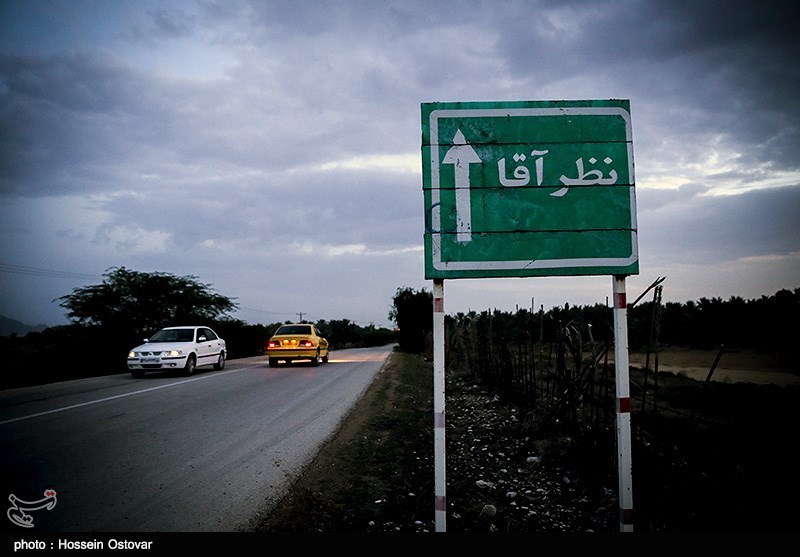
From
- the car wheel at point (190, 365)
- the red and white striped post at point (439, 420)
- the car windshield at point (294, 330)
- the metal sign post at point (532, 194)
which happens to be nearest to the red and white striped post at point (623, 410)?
the metal sign post at point (532, 194)

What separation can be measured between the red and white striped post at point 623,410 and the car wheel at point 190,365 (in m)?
15.0

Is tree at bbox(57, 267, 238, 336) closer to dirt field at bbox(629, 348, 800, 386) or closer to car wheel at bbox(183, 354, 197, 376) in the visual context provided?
car wheel at bbox(183, 354, 197, 376)

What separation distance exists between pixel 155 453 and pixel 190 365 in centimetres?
1081

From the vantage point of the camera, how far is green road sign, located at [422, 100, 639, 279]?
11.8ft

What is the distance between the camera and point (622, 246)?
3.67 metres

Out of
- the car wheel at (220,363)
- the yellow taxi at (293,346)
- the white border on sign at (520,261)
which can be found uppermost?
the white border on sign at (520,261)

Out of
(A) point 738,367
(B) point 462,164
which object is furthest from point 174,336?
(A) point 738,367

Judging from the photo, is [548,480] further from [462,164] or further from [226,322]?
[226,322]

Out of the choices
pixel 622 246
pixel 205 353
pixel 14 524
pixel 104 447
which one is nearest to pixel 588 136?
pixel 622 246

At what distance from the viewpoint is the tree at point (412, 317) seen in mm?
29969

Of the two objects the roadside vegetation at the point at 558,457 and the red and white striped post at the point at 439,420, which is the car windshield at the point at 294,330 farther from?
the red and white striped post at the point at 439,420

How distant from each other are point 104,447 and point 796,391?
13.8 meters

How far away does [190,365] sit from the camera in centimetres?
1568

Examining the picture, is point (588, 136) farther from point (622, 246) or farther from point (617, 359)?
point (617, 359)
